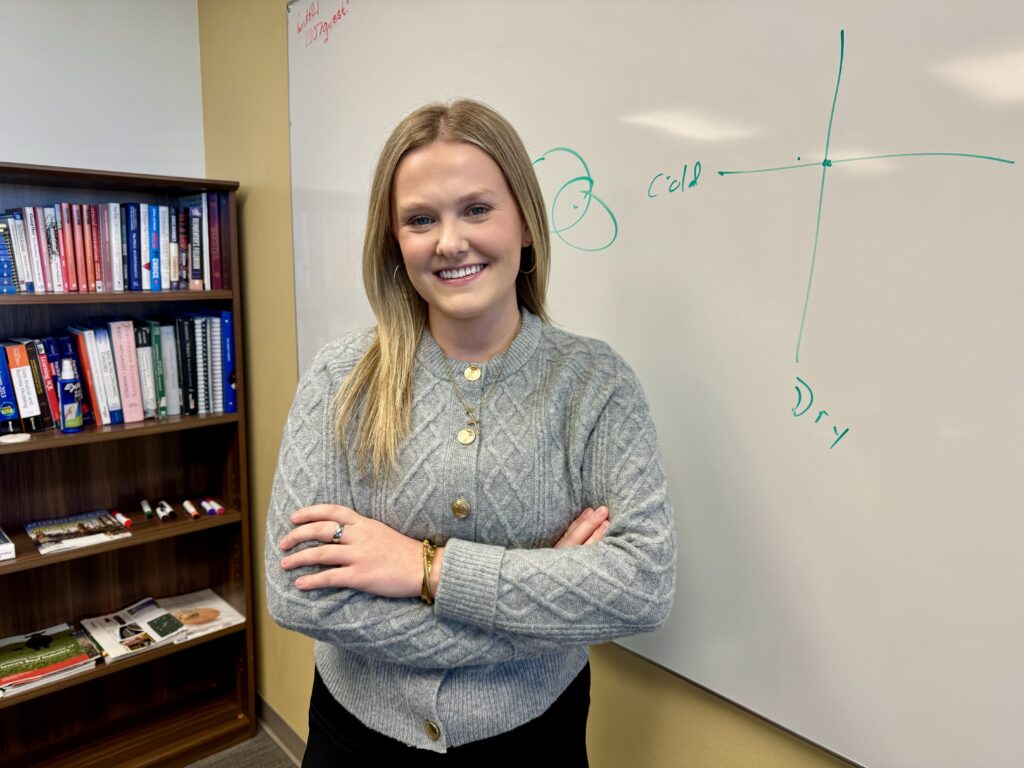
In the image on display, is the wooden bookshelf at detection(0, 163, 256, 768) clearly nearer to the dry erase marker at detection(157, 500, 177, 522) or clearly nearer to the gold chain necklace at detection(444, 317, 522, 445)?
the dry erase marker at detection(157, 500, 177, 522)

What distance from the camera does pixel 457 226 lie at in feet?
3.08

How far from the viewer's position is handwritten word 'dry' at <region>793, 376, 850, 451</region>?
95 centimetres

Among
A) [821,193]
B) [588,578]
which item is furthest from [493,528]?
[821,193]

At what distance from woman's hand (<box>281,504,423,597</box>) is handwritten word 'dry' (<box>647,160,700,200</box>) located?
67cm

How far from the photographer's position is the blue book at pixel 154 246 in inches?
82.9

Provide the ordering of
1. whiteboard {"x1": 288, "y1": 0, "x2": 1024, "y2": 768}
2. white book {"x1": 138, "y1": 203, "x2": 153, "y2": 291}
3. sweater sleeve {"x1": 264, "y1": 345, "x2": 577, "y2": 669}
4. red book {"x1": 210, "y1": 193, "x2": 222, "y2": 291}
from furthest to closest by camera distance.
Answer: red book {"x1": 210, "y1": 193, "x2": 222, "y2": 291} → white book {"x1": 138, "y1": 203, "x2": 153, "y2": 291} → sweater sleeve {"x1": 264, "y1": 345, "x2": 577, "y2": 669} → whiteboard {"x1": 288, "y1": 0, "x2": 1024, "y2": 768}

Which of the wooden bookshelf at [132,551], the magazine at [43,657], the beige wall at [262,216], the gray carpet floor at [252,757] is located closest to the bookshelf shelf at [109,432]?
the wooden bookshelf at [132,551]

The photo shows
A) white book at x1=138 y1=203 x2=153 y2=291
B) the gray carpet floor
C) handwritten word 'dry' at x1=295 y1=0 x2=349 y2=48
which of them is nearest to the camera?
handwritten word 'dry' at x1=295 y1=0 x2=349 y2=48

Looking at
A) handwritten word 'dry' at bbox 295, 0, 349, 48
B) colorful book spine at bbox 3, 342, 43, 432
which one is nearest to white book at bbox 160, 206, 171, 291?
colorful book spine at bbox 3, 342, 43, 432

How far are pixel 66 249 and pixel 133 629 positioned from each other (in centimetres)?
122

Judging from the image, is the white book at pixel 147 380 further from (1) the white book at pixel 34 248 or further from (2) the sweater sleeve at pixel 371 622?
(2) the sweater sleeve at pixel 371 622

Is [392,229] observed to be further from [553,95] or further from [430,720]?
[430,720]

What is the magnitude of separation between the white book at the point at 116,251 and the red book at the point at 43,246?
6.4 inches

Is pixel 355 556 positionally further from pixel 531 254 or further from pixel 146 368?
pixel 146 368
